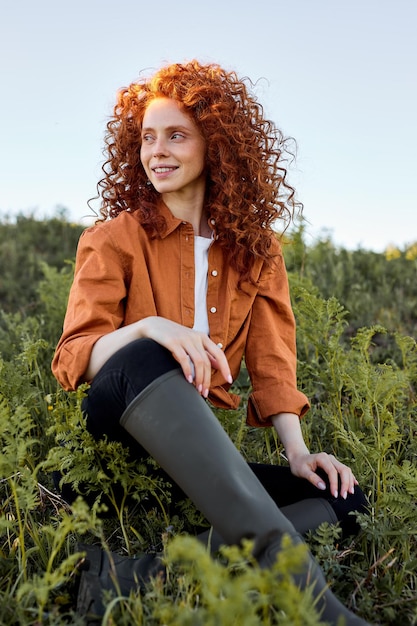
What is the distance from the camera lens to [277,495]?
2.31 m

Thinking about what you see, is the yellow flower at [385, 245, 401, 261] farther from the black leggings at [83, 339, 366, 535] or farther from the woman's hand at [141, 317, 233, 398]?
the woman's hand at [141, 317, 233, 398]

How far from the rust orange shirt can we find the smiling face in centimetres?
13

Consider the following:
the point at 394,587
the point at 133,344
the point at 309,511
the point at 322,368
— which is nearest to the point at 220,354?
the point at 133,344

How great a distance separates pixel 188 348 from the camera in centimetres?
188

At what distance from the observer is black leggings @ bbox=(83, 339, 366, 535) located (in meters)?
1.85

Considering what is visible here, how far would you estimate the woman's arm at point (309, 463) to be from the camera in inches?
87.2

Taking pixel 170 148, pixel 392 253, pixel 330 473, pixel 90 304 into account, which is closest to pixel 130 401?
pixel 90 304

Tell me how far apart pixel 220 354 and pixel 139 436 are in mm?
350

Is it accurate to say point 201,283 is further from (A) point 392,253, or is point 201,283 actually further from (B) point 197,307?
(A) point 392,253

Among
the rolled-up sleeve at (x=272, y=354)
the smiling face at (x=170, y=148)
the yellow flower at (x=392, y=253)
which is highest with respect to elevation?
the smiling face at (x=170, y=148)

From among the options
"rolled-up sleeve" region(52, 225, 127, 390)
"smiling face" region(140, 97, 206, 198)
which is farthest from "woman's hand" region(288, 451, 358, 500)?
"smiling face" region(140, 97, 206, 198)

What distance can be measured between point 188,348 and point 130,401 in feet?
0.73

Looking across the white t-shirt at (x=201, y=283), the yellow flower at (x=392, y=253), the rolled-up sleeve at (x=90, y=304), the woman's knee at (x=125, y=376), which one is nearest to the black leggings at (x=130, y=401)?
the woman's knee at (x=125, y=376)

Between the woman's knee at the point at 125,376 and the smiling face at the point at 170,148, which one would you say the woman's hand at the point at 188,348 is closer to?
the woman's knee at the point at 125,376
